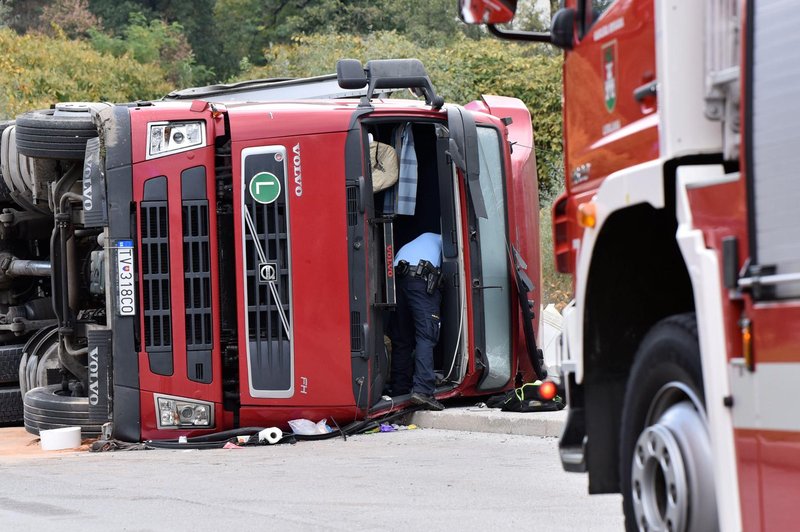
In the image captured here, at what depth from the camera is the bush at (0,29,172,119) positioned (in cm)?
2445

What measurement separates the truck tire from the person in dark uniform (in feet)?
7.44

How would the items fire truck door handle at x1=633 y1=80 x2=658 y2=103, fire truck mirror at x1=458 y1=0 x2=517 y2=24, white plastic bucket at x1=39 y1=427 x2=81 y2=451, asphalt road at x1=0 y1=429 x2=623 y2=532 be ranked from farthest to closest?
1. white plastic bucket at x1=39 y1=427 x2=81 y2=451
2. asphalt road at x1=0 y1=429 x2=623 y2=532
3. fire truck mirror at x1=458 y1=0 x2=517 y2=24
4. fire truck door handle at x1=633 y1=80 x2=658 y2=103

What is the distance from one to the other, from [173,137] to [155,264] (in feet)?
2.85

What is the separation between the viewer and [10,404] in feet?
39.1

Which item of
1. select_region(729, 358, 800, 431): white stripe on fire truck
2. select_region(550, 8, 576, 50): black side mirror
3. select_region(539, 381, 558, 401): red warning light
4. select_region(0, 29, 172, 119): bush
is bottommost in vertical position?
select_region(539, 381, 558, 401): red warning light

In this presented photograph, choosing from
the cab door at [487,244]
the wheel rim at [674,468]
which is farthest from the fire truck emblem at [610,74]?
the cab door at [487,244]

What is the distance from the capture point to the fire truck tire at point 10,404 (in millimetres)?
11875

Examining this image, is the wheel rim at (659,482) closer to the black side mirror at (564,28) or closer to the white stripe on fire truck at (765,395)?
the white stripe on fire truck at (765,395)

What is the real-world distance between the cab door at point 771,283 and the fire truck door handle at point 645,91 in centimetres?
66

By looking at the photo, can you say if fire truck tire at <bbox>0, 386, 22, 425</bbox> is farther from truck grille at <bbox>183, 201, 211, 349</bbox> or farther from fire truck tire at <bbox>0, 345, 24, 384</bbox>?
truck grille at <bbox>183, 201, 211, 349</bbox>

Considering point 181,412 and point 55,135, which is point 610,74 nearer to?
point 181,412

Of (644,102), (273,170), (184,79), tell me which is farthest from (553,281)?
(184,79)

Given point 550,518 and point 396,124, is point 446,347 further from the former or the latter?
point 550,518

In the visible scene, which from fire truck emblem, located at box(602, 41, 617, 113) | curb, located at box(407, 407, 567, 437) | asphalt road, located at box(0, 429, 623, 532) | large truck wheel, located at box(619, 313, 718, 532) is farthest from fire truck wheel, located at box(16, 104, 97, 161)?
large truck wheel, located at box(619, 313, 718, 532)
